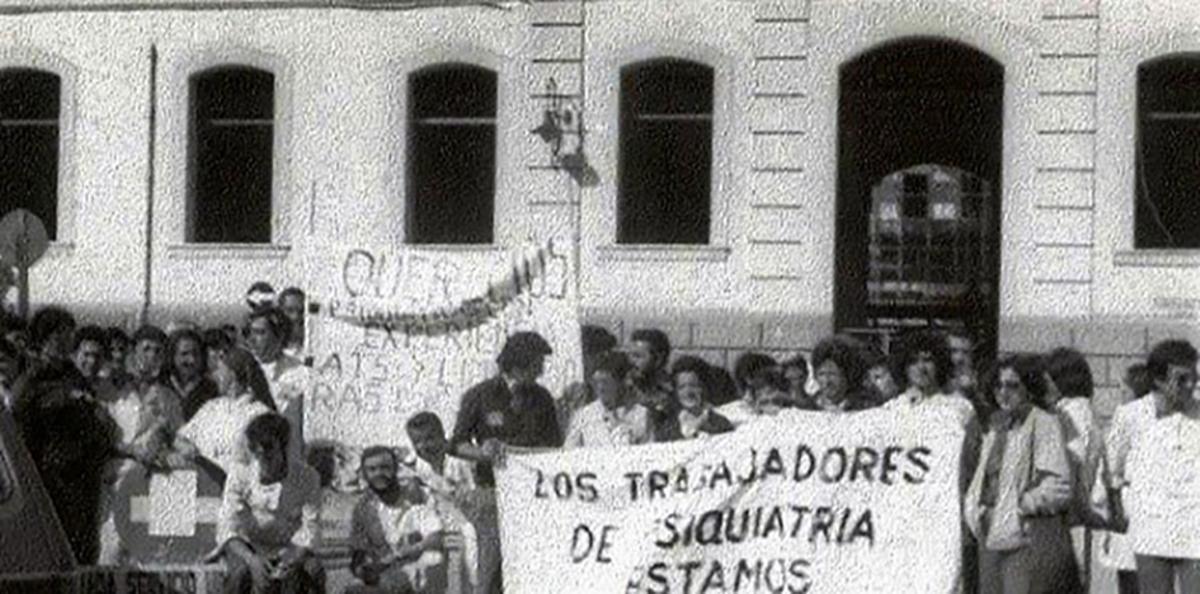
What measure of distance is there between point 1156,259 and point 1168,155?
402 mm

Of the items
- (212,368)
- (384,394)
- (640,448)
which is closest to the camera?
(640,448)

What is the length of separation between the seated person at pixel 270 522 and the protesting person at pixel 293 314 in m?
0.76

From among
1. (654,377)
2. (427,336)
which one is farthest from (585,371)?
(427,336)

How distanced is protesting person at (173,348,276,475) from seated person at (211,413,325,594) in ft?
1.65

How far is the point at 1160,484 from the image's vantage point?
10.3m

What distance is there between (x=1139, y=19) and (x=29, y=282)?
15.9 feet

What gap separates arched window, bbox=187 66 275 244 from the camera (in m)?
12.1

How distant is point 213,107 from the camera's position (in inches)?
481

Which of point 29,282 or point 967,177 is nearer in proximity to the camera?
point 967,177

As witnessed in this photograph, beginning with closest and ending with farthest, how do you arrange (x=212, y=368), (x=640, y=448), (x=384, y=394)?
(x=640, y=448)
(x=384, y=394)
(x=212, y=368)

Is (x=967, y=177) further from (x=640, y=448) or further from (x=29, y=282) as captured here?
(x=29, y=282)

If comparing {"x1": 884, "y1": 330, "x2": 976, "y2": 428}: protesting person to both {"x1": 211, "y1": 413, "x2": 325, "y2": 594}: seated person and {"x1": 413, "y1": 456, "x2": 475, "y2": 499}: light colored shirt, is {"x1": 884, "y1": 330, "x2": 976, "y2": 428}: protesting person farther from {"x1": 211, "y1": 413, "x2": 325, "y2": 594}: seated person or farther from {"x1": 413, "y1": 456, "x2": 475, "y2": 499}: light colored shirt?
{"x1": 211, "y1": 413, "x2": 325, "y2": 594}: seated person

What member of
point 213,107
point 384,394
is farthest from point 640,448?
point 213,107

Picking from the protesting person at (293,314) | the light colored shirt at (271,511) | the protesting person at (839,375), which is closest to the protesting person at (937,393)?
the protesting person at (839,375)
